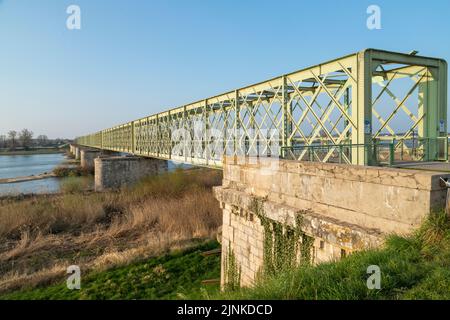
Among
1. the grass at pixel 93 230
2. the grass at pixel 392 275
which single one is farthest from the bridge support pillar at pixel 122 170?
the grass at pixel 392 275

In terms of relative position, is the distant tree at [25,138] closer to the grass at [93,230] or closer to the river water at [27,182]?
the river water at [27,182]

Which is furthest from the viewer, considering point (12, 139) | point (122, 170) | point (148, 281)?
point (12, 139)

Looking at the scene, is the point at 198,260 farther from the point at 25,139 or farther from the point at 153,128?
the point at 25,139

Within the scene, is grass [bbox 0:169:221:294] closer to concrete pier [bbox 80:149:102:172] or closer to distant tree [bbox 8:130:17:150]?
concrete pier [bbox 80:149:102:172]

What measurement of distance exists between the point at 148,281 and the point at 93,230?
1060cm

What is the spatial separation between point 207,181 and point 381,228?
25489mm

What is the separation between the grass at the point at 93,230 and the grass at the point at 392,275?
12.2 meters

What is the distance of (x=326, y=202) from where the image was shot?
20.8ft

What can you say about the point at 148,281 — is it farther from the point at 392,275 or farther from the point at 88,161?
the point at 88,161

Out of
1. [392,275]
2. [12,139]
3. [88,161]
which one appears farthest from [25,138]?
[392,275]

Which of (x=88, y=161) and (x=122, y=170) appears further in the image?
(x=88, y=161)

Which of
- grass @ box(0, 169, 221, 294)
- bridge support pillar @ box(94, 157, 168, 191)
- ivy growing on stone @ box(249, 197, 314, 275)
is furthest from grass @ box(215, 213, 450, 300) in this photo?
bridge support pillar @ box(94, 157, 168, 191)

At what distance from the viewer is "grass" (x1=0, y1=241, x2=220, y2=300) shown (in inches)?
464

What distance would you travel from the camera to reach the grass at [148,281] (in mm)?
11797
